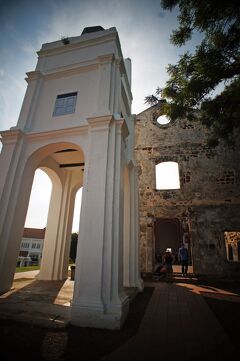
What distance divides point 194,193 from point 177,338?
821 centimetres

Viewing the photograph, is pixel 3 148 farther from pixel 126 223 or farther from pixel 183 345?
pixel 183 345

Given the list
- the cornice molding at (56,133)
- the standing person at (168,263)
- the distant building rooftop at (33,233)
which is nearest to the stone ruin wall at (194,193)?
the standing person at (168,263)

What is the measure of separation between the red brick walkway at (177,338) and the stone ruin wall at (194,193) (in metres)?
4.98

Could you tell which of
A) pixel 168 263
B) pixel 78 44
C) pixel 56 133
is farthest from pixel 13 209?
pixel 168 263

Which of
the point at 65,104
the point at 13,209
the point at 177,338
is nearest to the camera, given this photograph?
the point at 177,338

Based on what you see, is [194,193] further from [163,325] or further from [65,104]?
[65,104]

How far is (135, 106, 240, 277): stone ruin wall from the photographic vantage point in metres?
9.71

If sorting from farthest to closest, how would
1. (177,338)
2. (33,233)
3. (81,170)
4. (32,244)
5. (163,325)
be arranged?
1. (33,233)
2. (32,244)
3. (81,170)
4. (163,325)
5. (177,338)

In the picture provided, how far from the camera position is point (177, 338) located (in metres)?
3.32

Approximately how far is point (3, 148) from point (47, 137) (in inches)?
54.3

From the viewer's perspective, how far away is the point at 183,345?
3.09 meters

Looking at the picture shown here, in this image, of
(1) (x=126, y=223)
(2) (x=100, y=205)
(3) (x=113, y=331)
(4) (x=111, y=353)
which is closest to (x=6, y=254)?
(2) (x=100, y=205)

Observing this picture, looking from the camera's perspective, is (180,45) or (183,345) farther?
(180,45)

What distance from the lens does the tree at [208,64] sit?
505cm
